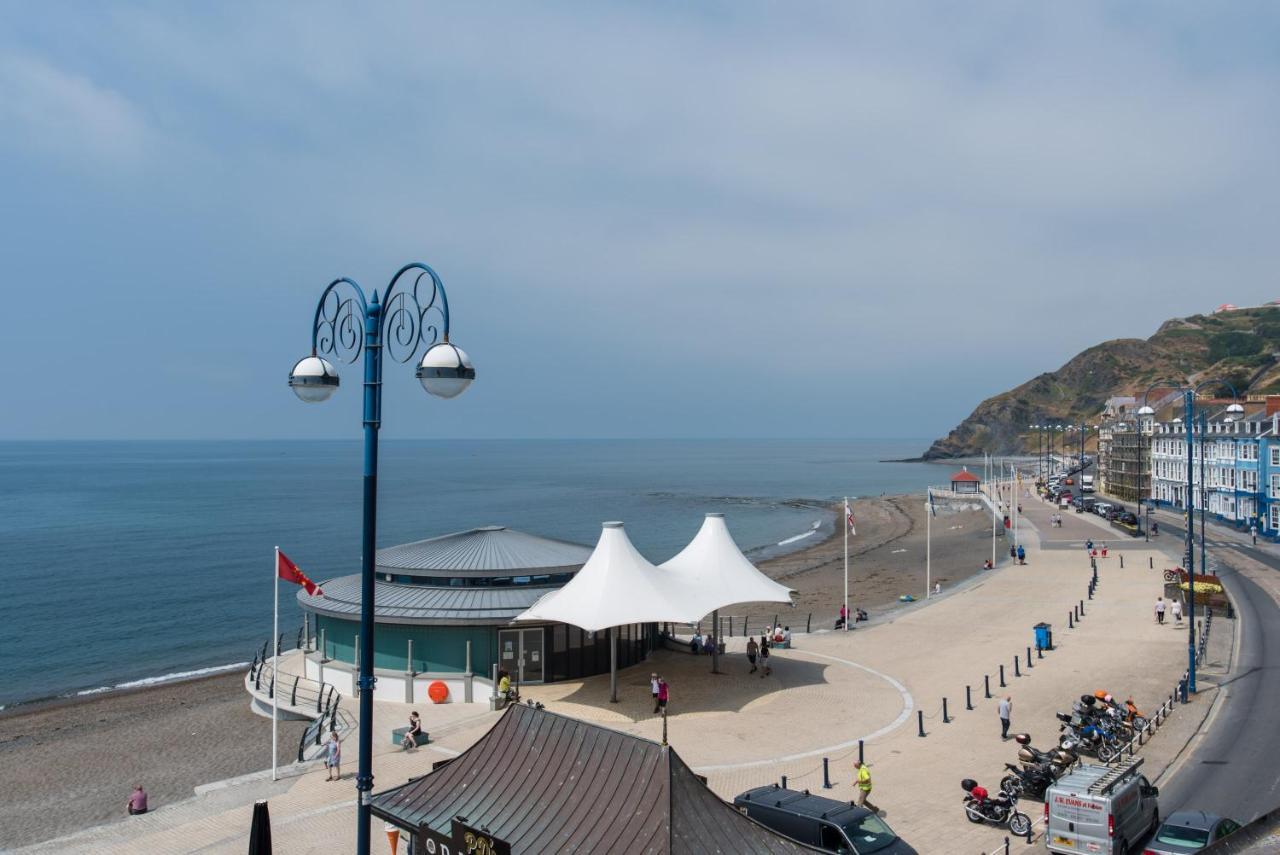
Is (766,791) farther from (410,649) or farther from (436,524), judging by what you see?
(436,524)

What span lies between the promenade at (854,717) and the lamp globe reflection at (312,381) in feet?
33.8

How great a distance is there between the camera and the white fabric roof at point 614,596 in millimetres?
23922

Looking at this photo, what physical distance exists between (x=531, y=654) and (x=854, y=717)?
9.22m

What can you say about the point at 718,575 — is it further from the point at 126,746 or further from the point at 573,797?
the point at 126,746

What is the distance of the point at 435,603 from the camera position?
26.8 meters

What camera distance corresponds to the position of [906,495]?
128 meters

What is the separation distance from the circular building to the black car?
40.0 feet

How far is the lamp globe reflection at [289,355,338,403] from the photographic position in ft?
30.7

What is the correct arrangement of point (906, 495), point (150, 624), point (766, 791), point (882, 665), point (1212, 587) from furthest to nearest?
point (906, 495), point (150, 624), point (1212, 587), point (882, 665), point (766, 791)

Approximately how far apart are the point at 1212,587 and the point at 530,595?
25.9 meters

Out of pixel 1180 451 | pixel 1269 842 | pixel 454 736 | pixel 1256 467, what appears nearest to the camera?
pixel 1269 842

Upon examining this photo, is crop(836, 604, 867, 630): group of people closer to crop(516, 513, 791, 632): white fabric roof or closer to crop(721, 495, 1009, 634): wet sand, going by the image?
crop(721, 495, 1009, 634): wet sand

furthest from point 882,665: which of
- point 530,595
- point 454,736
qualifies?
point 454,736

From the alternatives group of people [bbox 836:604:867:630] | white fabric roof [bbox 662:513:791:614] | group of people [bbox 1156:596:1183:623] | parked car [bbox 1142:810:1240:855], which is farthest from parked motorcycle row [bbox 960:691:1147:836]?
group of people [bbox 836:604:867:630]
